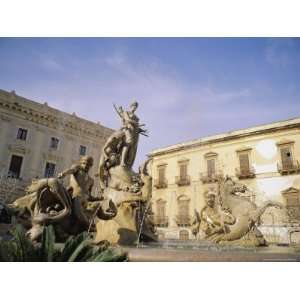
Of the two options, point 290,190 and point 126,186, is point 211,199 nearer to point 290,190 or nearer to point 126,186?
point 126,186

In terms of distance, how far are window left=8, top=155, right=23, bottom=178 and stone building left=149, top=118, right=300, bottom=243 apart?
825cm

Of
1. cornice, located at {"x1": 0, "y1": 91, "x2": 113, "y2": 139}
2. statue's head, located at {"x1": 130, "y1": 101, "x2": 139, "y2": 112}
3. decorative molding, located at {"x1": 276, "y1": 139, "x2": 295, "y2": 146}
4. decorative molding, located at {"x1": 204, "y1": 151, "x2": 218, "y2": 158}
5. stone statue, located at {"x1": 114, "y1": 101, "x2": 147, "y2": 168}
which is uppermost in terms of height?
cornice, located at {"x1": 0, "y1": 91, "x2": 113, "y2": 139}

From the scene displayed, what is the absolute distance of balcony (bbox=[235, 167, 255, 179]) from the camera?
48.6ft

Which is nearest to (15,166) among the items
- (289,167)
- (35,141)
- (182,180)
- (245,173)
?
(35,141)

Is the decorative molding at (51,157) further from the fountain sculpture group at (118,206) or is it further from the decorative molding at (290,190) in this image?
the decorative molding at (290,190)

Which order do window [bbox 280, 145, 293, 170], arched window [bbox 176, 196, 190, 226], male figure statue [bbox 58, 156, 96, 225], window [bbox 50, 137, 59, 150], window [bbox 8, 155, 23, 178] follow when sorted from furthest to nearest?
window [bbox 50, 137, 59, 150]
arched window [bbox 176, 196, 190, 226]
window [bbox 8, 155, 23, 178]
window [bbox 280, 145, 293, 170]
male figure statue [bbox 58, 156, 96, 225]

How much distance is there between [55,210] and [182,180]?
1464 centimetres

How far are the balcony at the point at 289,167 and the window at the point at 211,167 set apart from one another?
3.91 meters

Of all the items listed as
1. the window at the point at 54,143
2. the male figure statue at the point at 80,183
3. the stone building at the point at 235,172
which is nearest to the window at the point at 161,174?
the stone building at the point at 235,172

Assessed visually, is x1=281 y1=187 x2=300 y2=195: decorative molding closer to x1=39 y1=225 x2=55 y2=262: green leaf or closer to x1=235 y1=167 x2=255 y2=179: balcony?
x1=235 y1=167 x2=255 y2=179: balcony

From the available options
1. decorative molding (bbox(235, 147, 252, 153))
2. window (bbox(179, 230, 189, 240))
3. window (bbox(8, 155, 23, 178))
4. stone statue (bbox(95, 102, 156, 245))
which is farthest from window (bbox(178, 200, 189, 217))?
stone statue (bbox(95, 102, 156, 245))

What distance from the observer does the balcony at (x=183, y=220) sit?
51.8ft
